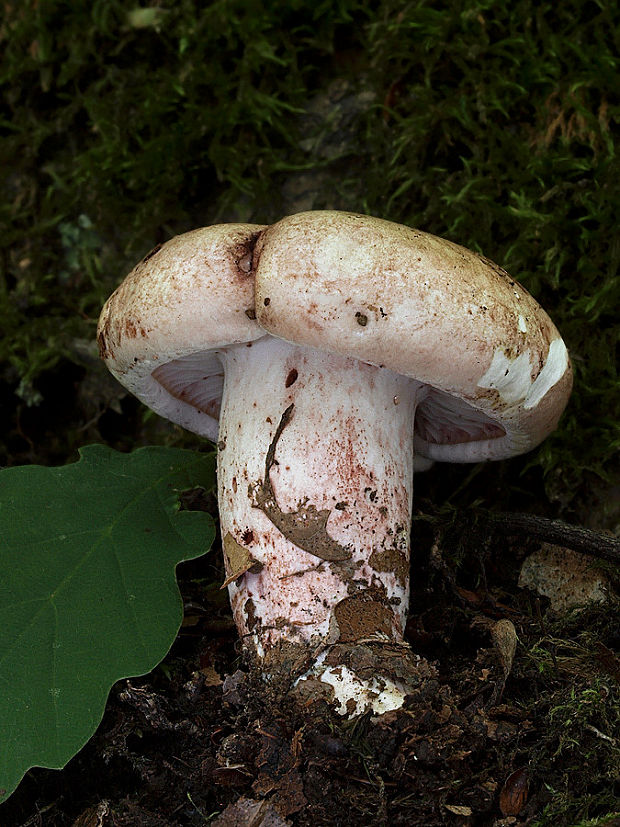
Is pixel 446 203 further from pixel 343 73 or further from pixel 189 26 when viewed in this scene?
pixel 189 26

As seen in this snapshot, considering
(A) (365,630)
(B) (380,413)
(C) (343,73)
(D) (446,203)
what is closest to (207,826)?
(A) (365,630)

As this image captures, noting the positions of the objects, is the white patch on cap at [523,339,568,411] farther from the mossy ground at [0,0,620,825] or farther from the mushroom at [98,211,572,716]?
the mossy ground at [0,0,620,825]

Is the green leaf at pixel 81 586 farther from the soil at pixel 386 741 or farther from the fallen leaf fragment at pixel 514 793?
the fallen leaf fragment at pixel 514 793

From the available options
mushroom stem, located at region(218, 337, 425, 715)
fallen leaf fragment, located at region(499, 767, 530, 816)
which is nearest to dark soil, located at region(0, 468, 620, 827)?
fallen leaf fragment, located at region(499, 767, 530, 816)

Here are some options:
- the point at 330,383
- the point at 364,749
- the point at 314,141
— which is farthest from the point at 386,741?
the point at 314,141

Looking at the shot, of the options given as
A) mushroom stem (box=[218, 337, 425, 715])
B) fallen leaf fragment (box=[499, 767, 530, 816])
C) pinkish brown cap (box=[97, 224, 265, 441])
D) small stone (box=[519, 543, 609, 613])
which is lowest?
small stone (box=[519, 543, 609, 613])

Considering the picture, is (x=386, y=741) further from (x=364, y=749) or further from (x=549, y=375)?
(x=549, y=375)

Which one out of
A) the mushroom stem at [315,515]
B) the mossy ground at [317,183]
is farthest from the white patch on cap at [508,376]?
the mossy ground at [317,183]
